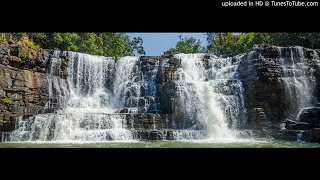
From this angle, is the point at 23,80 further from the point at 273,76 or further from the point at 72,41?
the point at 273,76

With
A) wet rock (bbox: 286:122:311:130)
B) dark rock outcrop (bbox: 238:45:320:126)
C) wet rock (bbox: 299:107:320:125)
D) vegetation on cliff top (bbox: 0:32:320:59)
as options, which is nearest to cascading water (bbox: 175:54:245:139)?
dark rock outcrop (bbox: 238:45:320:126)

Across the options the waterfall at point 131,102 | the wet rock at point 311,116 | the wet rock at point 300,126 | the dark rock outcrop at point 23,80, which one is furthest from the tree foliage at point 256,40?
the dark rock outcrop at point 23,80

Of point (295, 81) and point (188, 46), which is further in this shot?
point (188, 46)

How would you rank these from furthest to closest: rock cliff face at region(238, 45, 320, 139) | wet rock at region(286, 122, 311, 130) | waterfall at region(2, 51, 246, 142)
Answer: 1. rock cliff face at region(238, 45, 320, 139)
2. wet rock at region(286, 122, 311, 130)
3. waterfall at region(2, 51, 246, 142)

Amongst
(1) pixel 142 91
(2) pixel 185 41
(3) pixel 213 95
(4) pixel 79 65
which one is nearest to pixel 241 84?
(3) pixel 213 95

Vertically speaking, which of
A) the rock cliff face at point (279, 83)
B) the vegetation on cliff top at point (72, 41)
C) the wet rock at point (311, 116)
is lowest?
the wet rock at point (311, 116)

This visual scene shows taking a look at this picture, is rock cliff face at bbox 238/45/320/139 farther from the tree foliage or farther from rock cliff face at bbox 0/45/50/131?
rock cliff face at bbox 0/45/50/131

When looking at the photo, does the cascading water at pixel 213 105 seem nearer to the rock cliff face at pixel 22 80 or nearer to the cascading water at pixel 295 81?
the cascading water at pixel 295 81

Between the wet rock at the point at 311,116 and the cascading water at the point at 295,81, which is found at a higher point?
the cascading water at the point at 295,81

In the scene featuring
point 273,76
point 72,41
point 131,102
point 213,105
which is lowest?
point 213,105

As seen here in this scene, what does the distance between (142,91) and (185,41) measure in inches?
601

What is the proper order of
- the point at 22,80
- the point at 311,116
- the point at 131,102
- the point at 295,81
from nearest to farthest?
the point at 311,116 → the point at 22,80 → the point at 295,81 → the point at 131,102

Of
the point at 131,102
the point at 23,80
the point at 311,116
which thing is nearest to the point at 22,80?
the point at 23,80
